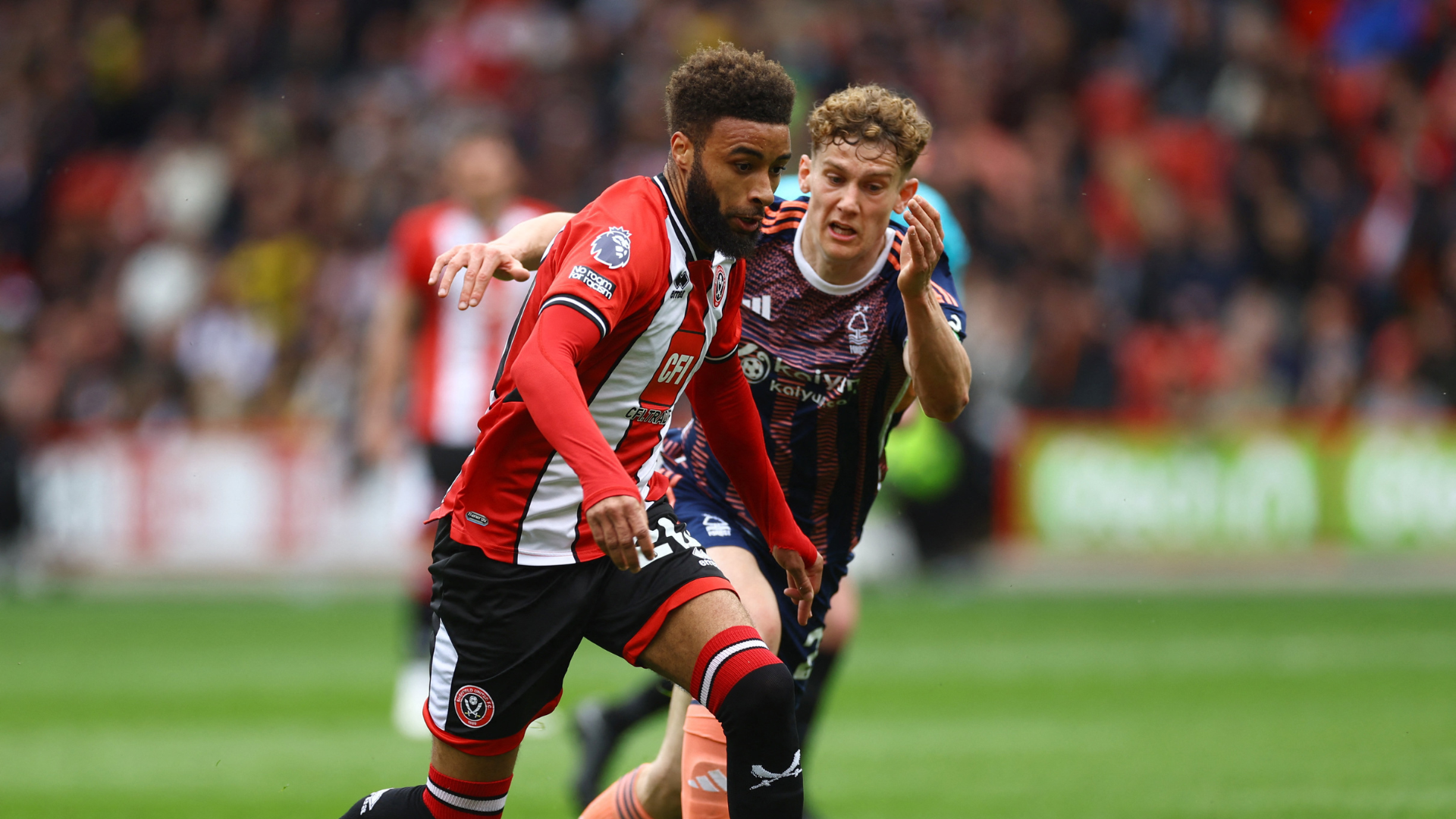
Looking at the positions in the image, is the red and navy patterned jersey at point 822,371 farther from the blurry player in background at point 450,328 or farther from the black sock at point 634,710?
the blurry player in background at point 450,328

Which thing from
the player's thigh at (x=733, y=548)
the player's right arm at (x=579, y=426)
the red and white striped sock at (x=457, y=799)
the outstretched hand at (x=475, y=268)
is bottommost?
the red and white striped sock at (x=457, y=799)

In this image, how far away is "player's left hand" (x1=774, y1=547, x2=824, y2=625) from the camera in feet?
14.8

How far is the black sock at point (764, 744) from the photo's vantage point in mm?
3963

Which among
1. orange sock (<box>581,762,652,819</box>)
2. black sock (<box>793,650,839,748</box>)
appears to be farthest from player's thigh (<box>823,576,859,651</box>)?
orange sock (<box>581,762,652,819</box>)

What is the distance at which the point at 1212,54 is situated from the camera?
17.1m

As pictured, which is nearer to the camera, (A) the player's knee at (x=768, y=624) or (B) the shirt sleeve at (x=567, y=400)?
(B) the shirt sleeve at (x=567, y=400)

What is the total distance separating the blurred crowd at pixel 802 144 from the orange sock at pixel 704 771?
1063 centimetres

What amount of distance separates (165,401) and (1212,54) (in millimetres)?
10967

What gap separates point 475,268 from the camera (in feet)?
13.0

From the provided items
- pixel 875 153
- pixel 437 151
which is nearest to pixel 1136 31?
pixel 437 151

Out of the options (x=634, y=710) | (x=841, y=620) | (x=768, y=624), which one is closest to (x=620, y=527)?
(x=768, y=624)

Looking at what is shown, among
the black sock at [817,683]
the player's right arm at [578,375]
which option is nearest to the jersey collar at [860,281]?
the player's right arm at [578,375]

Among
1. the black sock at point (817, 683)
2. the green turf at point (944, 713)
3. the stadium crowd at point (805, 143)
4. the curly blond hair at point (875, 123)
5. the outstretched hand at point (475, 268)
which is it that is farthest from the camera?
the stadium crowd at point (805, 143)

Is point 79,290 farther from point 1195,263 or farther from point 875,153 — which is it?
point 875,153
